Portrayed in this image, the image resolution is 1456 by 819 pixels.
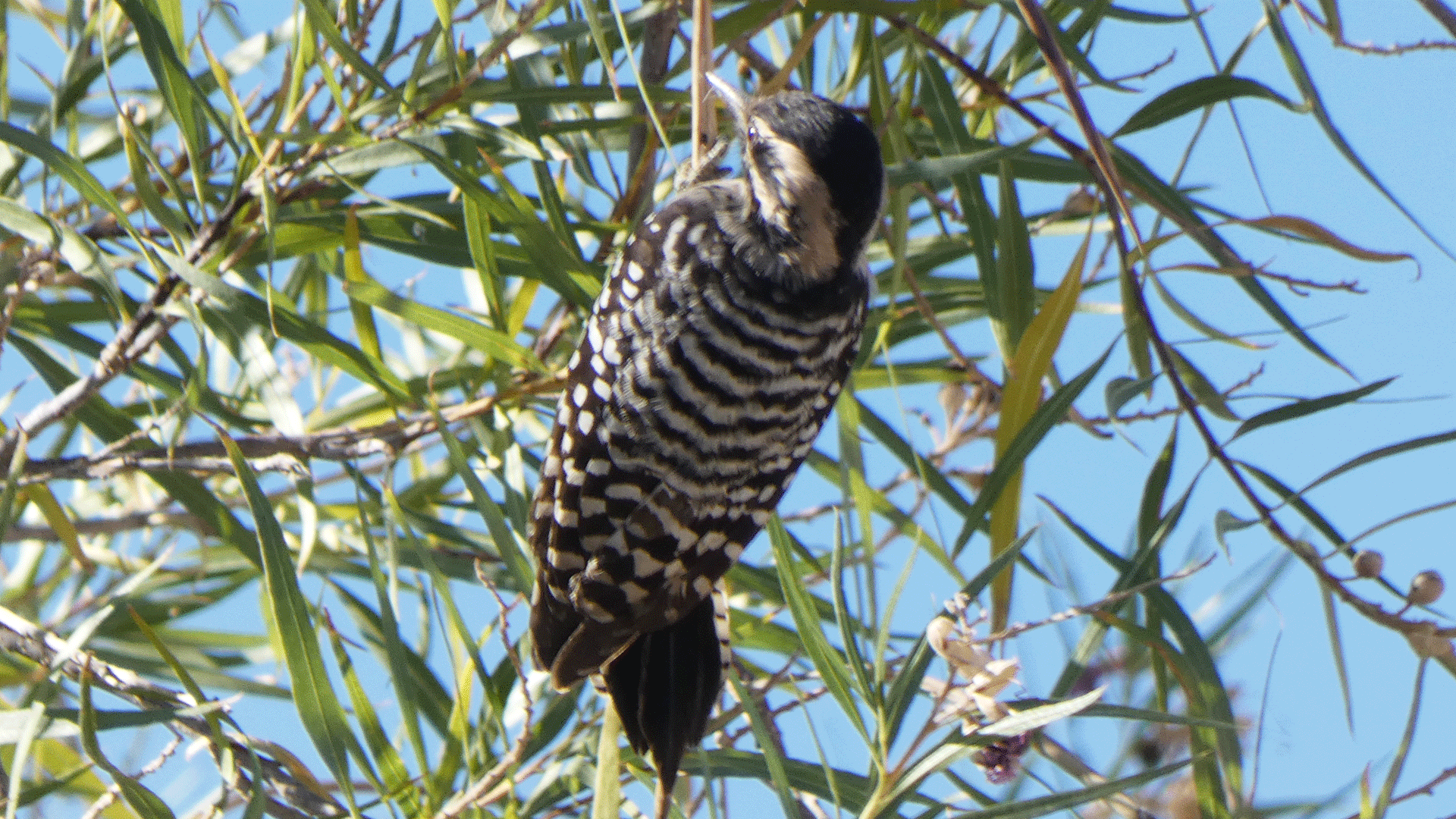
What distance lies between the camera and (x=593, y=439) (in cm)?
166

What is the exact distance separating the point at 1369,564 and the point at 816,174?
748 millimetres

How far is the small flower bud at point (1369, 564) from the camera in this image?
48.7 inches

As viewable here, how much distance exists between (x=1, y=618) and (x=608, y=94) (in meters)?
0.87

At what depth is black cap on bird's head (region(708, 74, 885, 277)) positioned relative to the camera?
62.9 inches

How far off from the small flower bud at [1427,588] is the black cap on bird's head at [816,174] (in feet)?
2.39

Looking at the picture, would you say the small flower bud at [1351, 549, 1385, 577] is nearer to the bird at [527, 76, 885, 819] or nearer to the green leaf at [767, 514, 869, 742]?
the green leaf at [767, 514, 869, 742]

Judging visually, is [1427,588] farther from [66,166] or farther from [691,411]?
[66,166]

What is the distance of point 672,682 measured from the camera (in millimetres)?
1644

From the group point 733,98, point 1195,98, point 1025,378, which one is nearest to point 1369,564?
point 1025,378

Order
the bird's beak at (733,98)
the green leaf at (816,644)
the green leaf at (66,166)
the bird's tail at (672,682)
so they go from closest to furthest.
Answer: the green leaf at (816,644) < the green leaf at (66,166) < the bird's tail at (672,682) < the bird's beak at (733,98)

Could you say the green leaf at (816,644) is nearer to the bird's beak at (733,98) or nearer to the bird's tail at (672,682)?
the bird's tail at (672,682)

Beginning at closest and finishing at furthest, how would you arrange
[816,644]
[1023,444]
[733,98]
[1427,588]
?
Result: [1427,588], [816,644], [1023,444], [733,98]

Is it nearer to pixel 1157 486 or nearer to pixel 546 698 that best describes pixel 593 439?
pixel 546 698

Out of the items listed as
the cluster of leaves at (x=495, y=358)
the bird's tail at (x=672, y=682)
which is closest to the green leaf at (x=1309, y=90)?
the cluster of leaves at (x=495, y=358)
